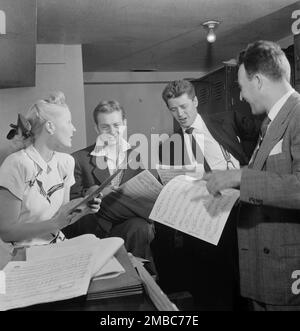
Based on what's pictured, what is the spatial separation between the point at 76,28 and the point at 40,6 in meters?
0.10

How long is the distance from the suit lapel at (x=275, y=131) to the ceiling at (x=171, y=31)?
24cm

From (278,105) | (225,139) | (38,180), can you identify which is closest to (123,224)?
(38,180)

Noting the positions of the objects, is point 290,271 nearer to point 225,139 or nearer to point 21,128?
point 225,139

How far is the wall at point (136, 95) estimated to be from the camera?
2.82 feet

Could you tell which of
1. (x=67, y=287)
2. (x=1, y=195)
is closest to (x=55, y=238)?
(x=1, y=195)

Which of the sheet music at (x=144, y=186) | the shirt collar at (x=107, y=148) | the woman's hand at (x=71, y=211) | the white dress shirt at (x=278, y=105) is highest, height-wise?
the white dress shirt at (x=278, y=105)

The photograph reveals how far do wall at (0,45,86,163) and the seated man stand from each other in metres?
0.05

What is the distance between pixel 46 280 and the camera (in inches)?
18.7

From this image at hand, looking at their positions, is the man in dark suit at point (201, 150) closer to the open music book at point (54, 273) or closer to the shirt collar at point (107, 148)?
the shirt collar at point (107, 148)

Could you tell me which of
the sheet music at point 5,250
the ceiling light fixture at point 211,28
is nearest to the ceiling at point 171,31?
the ceiling light fixture at point 211,28

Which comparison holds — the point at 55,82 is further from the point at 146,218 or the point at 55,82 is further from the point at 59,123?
the point at 146,218

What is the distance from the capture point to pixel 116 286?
18.2 inches

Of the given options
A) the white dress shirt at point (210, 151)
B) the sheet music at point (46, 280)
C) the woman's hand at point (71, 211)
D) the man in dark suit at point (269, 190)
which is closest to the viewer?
the sheet music at point (46, 280)

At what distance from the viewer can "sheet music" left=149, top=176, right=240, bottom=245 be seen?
0.76 m
